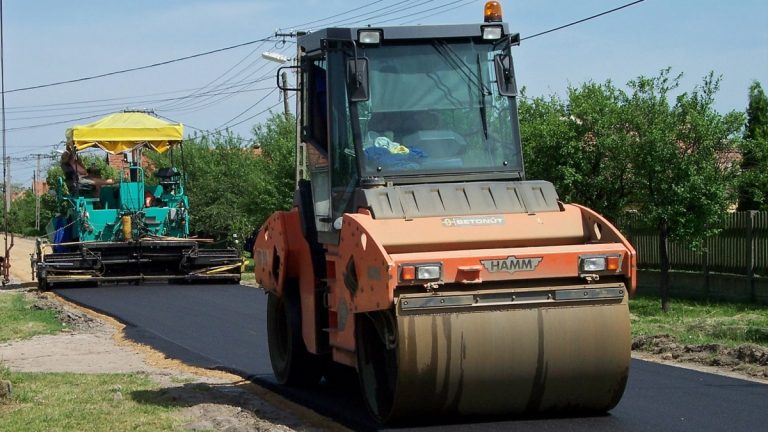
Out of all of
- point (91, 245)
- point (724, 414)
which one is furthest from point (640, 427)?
point (91, 245)

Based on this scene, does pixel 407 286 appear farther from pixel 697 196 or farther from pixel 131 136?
pixel 131 136

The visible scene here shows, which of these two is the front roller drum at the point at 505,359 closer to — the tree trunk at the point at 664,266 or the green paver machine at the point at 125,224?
the tree trunk at the point at 664,266

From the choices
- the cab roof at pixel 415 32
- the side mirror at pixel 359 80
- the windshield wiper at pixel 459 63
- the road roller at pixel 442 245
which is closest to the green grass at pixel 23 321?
the road roller at pixel 442 245

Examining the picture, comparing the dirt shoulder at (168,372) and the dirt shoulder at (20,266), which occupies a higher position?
the dirt shoulder at (20,266)

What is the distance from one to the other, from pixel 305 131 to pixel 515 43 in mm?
1833

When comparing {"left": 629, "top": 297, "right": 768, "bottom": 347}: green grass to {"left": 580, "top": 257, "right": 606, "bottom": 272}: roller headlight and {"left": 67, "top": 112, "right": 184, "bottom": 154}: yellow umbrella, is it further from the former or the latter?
{"left": 67, "top": 112, "right": 184, "bottom": 154}: yellow umbrella

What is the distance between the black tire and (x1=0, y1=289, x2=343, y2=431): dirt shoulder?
0.84 ft

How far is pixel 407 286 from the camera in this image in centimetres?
795

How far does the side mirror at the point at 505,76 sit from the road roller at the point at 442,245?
1cm

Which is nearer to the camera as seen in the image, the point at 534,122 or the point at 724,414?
the point at 724,414

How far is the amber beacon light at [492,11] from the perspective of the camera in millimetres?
9617

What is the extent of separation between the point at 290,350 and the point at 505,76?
3.10 meters

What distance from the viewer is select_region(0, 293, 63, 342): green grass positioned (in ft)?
57.6

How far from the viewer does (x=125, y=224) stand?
2714 centimetres
